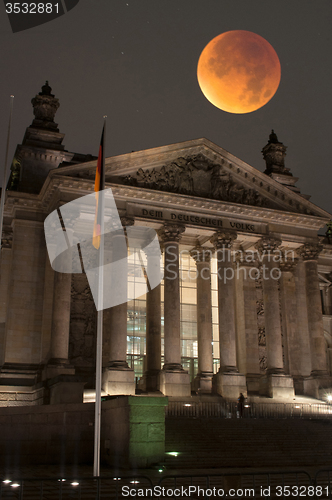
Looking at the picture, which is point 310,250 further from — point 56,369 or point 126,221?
point 56,369

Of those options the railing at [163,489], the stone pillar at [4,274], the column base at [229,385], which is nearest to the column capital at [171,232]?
the column base at [229,385]

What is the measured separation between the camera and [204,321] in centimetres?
4075

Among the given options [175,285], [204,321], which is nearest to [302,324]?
[204,321]

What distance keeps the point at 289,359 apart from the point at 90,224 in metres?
19.9

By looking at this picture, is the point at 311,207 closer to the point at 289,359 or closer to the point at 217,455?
the point at 289,359

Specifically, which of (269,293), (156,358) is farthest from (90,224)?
(269,293)

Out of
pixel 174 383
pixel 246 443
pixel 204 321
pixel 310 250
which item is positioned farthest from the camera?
pixel 310 250

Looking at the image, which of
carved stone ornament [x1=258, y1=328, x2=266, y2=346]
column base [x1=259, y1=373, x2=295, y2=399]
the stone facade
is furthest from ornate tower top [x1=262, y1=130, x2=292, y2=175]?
column base [x1=259, y1=373, x2=295, y2=399]

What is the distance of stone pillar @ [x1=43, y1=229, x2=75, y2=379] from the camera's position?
32812mm

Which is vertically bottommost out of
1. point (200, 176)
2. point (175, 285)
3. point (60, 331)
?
point (60, 331)

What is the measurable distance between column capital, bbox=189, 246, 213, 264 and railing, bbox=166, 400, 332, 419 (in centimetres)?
1271

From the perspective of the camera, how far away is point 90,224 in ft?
126

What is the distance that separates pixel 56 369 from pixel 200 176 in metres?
17.7

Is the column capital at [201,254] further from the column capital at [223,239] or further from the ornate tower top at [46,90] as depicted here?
the ornate tower top at [46,90]
